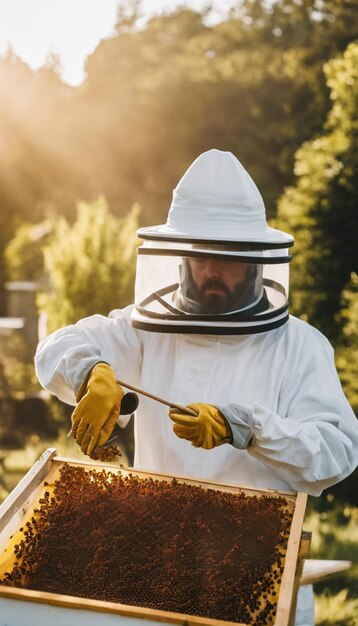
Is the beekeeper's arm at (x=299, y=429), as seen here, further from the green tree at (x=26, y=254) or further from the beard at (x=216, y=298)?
the green tree at (x=26, y=254)

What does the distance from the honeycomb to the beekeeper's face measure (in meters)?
0.74

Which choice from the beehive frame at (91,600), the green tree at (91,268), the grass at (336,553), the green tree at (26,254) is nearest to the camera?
the beehive frame at (91,600)

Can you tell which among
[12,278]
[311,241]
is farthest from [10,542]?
[12,278]

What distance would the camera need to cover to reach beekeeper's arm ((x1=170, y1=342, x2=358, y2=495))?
2807mm

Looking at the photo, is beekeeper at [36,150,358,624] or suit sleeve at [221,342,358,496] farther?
beekeeper at [36,150,358,624]

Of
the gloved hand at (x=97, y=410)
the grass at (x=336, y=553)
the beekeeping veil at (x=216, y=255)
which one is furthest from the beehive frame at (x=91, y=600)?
the grass at (x=336, y=553)

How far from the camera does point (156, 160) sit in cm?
2125

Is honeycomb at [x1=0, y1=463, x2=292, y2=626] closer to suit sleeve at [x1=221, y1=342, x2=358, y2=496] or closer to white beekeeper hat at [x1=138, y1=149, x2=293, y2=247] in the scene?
suit sleeve at [x1=221, y1=342, x2=358, y2=496]

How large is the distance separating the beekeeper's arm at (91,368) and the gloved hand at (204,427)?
28 centimetres

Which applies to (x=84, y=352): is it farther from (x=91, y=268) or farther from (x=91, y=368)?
(x=91, y=268)

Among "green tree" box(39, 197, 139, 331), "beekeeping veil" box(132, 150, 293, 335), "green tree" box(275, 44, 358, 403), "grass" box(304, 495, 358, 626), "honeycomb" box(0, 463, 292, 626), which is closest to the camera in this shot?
"honeycomb" box(0, 463, 292, 626)

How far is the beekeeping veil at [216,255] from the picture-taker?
123 inches

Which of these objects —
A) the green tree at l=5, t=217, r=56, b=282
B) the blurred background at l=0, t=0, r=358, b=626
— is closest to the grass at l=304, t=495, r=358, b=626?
the blurred background at l=0, t=0, r=358, b=626

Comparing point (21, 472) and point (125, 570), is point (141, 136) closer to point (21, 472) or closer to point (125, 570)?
point (21, 472)
